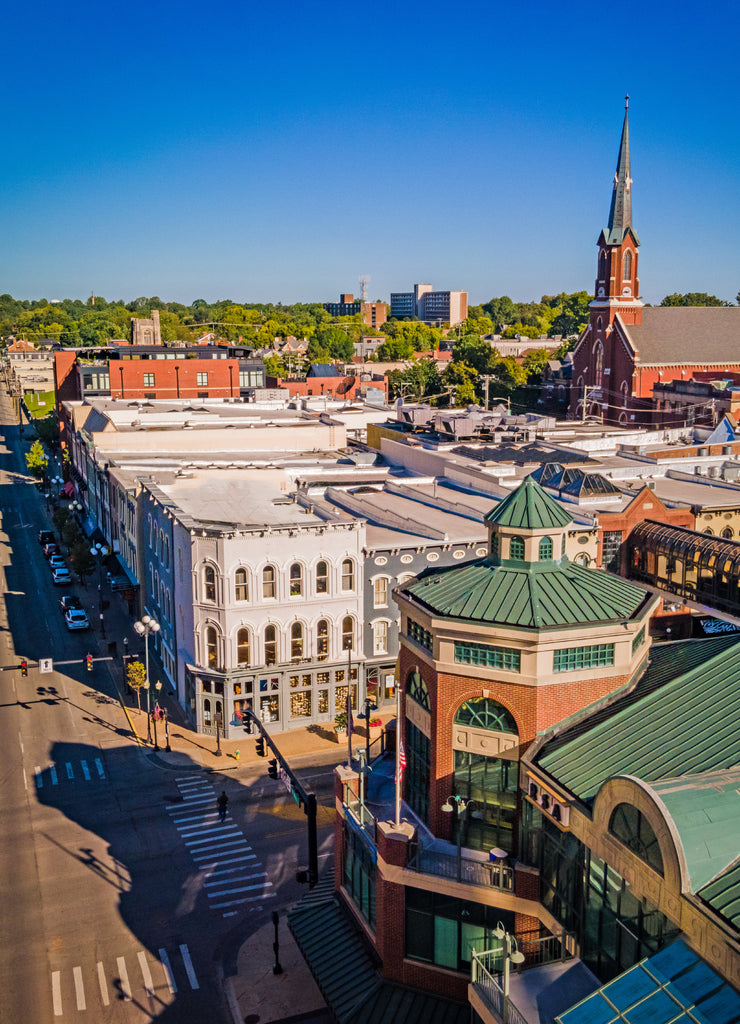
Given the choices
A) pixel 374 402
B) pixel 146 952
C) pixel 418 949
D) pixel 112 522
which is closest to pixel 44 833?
pixel 146 952

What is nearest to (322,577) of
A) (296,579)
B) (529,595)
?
(296,579)

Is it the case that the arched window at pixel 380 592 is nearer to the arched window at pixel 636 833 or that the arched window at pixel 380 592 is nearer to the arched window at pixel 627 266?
the arched window at pixel 636 833

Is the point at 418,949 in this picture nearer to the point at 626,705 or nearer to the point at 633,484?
the point at 626,705

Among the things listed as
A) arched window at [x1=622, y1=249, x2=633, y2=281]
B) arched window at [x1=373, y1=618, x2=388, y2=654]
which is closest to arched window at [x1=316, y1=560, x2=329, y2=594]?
arched window at [x1=373, y1=618, x2=388, y2=654]

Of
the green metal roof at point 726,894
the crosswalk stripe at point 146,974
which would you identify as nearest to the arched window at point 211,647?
the crosswalk stripe at point 146,974

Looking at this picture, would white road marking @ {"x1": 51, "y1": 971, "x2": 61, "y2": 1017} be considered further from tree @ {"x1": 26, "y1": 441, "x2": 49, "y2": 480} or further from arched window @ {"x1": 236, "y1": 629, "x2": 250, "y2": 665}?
tree @ {"x1": 26, "y1": 441, "x2": 49, "y2": 480}

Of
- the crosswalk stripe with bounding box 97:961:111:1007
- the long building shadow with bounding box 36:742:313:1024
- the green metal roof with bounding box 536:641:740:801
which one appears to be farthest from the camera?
the long building shadow with bounding box 36:742:313:1024
